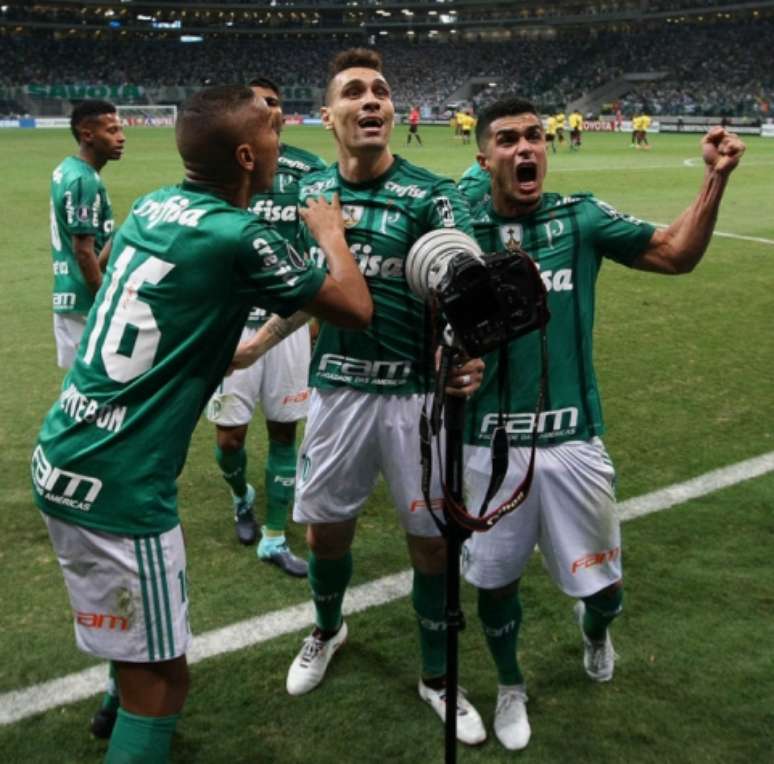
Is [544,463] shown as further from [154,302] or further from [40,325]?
[40,325]

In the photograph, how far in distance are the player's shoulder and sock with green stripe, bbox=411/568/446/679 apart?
2.38 metres

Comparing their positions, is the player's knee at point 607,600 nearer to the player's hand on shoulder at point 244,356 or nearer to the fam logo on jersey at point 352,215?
the player's hand on shoulder at point 244,356

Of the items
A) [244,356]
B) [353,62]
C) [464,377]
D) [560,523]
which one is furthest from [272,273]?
[353,62]

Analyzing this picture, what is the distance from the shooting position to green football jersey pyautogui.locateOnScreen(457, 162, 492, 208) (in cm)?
364

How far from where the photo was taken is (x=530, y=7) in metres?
73.3

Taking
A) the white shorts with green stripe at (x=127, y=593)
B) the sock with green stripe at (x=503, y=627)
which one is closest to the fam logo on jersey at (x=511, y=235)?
the sock with green stripe at (x=503, y=627)

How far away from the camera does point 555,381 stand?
321cm

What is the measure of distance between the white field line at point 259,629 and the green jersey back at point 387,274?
1.28m

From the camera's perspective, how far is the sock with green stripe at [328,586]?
3.72 metres

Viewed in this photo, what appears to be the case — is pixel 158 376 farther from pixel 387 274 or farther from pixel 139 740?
pixel 387 274

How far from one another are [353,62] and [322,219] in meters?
1.32

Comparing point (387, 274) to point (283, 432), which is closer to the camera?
point (387, 274)

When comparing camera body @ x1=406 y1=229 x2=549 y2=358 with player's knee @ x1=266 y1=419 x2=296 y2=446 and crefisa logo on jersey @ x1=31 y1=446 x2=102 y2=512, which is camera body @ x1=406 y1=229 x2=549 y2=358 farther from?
player's knee @ x1=266 y1=419 x2=296 y2=446

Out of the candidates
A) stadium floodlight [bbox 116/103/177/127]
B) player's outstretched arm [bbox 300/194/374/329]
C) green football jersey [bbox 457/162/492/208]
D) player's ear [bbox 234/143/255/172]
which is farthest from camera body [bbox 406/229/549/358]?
stadium floodlight [bbox 116/103/177/127]
